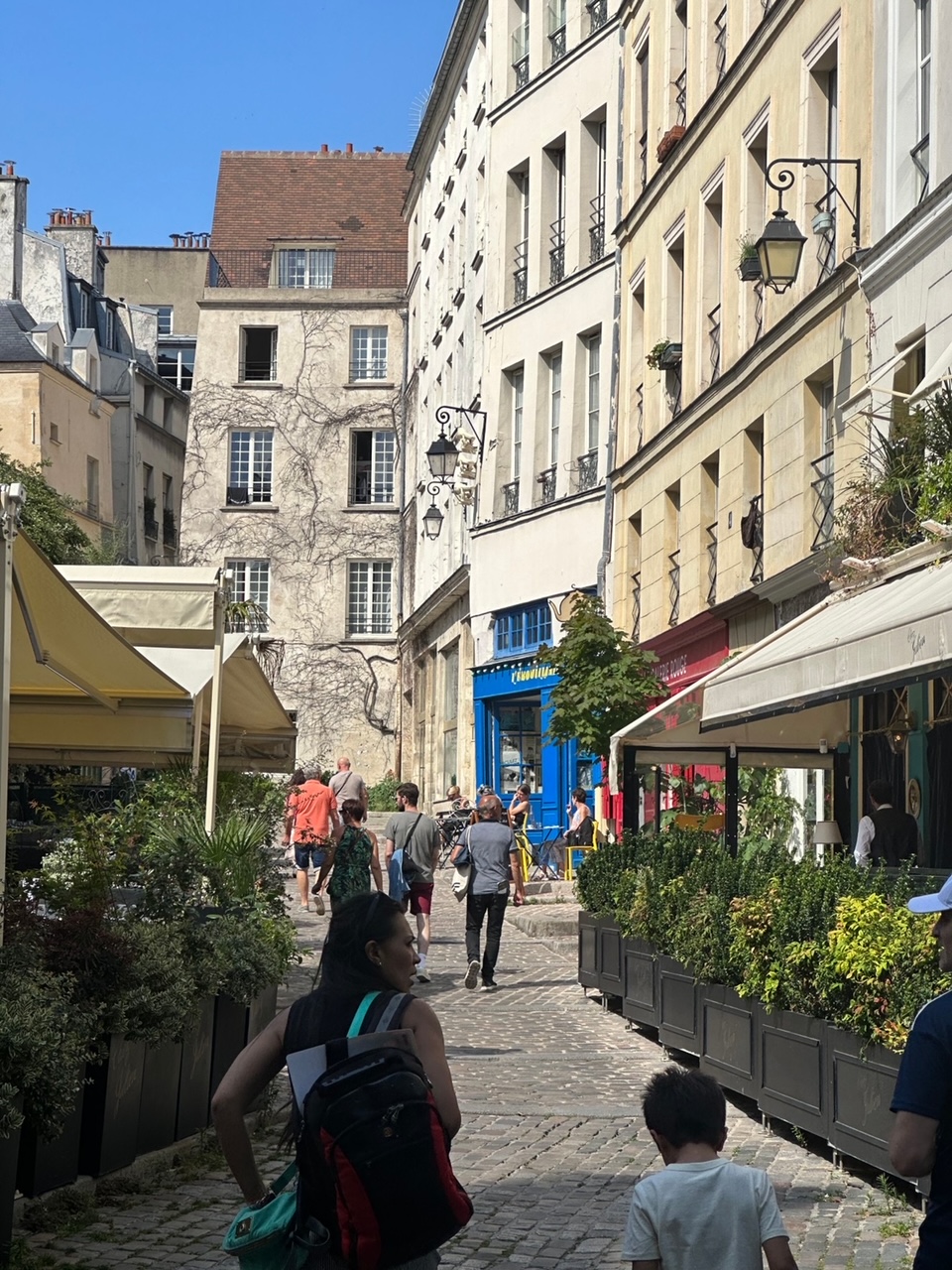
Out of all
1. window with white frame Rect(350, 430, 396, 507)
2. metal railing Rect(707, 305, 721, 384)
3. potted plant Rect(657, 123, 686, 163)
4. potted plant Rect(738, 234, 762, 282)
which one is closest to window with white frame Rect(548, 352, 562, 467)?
potted plant Rect(657, 123, 686, 163)

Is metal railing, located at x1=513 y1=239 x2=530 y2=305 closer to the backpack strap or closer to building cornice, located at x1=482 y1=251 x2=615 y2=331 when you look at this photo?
building cornice, located at x1=482 y1=251 x2=615 y2=331

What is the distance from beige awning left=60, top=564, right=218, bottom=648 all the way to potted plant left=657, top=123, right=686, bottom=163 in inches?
604

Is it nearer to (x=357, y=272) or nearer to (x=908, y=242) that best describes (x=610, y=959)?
(x=908, y=242)

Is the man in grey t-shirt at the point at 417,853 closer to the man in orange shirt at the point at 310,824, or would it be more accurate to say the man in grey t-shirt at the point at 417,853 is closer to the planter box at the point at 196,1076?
the man in orange shirt at the point at 310,824

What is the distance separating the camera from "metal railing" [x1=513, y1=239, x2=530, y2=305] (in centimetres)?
3488

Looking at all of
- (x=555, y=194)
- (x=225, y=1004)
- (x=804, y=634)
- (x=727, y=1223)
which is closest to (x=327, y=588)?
(x=555, y=194)

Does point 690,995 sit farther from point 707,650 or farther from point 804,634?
point 707,650

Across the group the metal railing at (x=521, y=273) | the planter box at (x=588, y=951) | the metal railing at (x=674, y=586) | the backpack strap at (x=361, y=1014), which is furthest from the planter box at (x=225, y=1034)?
the metal railing at (x=521, y=273)

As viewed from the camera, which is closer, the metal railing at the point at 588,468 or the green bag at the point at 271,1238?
the green bag at the point at 271,1238

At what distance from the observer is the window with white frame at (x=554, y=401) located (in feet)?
109

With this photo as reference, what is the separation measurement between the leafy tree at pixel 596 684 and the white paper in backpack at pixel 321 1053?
1851 centimetres

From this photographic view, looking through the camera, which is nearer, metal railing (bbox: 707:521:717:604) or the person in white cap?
the person in white cap

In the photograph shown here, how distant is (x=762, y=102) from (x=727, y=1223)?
63.9 feet

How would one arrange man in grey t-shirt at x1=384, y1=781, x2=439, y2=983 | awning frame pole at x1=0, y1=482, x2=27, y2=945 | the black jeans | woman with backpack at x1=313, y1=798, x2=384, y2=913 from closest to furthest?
1. awning frame pole at x1=0, y1=482, x2=27, y2=945
2. woman with backpack at x1=313, y1=798, x2=384, y2=913
3. the black jeans
4. man in grey t-shirt at x1=384, y1=781, x2=439, y2=983
